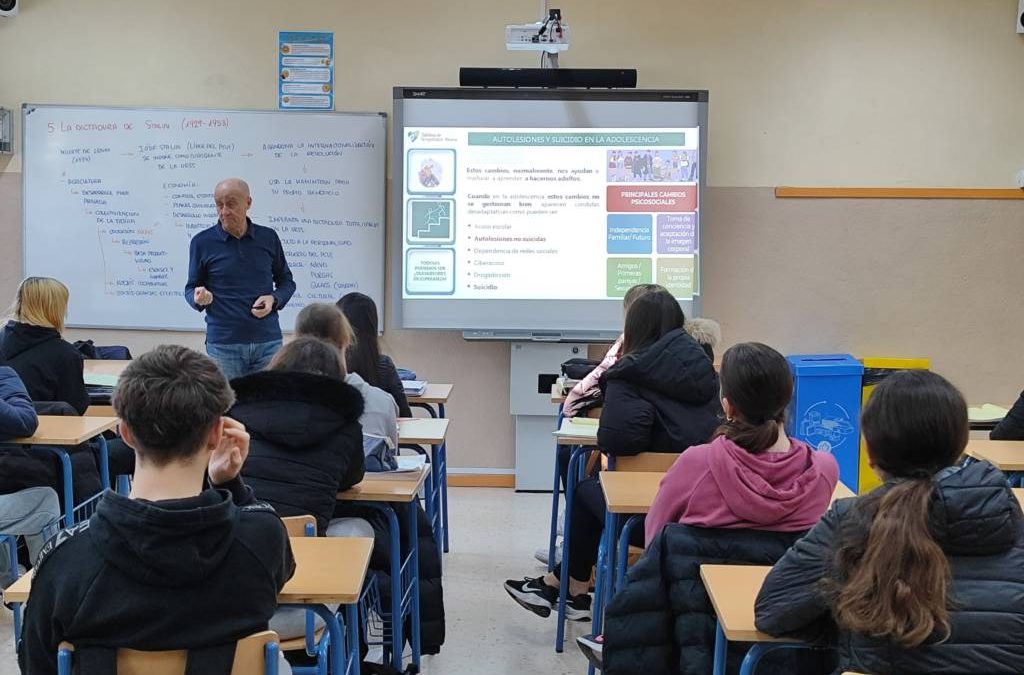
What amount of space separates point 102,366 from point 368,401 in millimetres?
2220

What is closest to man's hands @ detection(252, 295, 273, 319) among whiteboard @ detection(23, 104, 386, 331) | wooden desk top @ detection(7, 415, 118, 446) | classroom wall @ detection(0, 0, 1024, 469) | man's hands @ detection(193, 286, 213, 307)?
man's hands @ detection(193, 286, 213, 307)

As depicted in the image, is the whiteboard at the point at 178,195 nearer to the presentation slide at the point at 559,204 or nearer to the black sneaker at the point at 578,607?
the presentation slide at the point at 559,204

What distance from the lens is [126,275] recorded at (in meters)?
5.61

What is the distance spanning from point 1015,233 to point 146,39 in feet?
16.2

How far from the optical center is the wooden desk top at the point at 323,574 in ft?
5.97

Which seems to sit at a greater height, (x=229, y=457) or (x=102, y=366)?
(x=229, y=457)

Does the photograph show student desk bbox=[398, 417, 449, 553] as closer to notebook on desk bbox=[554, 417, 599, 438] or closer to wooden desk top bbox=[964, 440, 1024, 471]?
notebook on desk bbox=[554, 417, 599, 438]

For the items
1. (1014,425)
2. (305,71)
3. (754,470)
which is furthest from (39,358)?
(1014,425)

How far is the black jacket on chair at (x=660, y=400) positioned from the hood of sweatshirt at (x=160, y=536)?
5.82 feet

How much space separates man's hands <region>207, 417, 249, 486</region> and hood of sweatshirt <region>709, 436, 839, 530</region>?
99 cm

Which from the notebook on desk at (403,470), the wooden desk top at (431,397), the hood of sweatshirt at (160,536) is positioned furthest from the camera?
the wooden desk top at (431,397)

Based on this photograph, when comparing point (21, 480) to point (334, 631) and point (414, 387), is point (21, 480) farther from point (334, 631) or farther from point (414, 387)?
point (334, 631)

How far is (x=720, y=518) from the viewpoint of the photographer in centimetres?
214

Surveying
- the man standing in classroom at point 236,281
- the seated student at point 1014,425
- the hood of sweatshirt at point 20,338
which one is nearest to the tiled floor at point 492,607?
the hood of sweatshirt at point 20,338
